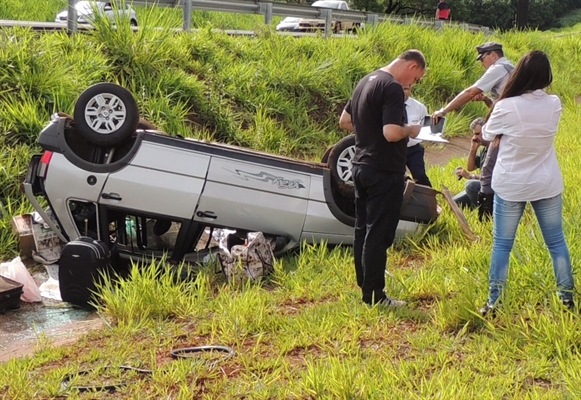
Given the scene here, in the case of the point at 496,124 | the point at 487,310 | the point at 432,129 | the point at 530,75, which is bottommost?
the point at 487,310

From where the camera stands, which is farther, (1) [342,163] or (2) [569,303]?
(1) [342,163]

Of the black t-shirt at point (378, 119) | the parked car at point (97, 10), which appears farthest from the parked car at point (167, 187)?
the parked car at point (97, 10)

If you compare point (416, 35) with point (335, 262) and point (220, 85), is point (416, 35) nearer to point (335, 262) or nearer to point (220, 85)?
point (220, 85)

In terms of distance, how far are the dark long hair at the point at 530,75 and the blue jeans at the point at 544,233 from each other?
0.64 meters

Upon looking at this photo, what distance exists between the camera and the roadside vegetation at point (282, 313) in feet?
14.2

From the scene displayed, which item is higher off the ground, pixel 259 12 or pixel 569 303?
pixel 259 12

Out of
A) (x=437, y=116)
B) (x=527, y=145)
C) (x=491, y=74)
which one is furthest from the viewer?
(x=491, y=74)

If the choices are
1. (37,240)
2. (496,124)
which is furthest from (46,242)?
(496,124)

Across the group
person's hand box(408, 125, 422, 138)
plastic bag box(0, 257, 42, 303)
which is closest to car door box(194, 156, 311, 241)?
plastic bag box(0, 257, 42, 303)

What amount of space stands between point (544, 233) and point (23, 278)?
13.4 ft

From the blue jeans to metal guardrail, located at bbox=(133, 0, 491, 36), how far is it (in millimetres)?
8540

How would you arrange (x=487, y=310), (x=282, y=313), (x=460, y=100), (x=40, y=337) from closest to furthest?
(x=487, y=310), (x=40, y=337), (x=282, y=313), (x=460, y=100)

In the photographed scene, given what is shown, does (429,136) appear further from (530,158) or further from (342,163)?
(530,158)

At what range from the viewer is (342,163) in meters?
7.12
